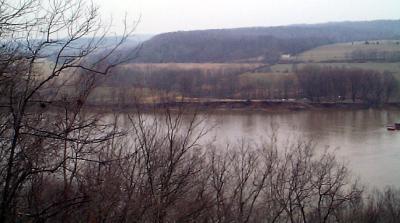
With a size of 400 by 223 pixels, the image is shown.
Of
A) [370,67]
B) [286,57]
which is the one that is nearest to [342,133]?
[370,67]

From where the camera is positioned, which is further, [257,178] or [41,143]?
[257,178]

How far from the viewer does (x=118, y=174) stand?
2.66 metres

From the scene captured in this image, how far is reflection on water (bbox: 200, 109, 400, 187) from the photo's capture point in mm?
9689

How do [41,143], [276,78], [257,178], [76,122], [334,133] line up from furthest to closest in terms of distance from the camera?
[276,78], [334,133], [257,178], [76,122], [41,143]

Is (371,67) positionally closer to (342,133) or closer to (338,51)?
(338,51)

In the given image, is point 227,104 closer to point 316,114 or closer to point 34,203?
point 316,114

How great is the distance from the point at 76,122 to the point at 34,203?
354 mm

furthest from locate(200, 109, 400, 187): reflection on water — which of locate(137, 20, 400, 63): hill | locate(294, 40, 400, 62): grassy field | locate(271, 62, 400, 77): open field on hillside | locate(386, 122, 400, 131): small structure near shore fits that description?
locate(294, 40, 400, 62): grassy field

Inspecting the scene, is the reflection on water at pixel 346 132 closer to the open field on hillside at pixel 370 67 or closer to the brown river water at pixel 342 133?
the brown river water at pixel 342 133

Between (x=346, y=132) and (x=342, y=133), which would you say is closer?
(x=342, y=133)

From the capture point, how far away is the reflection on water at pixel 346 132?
9.69 meters

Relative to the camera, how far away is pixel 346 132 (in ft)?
44.2

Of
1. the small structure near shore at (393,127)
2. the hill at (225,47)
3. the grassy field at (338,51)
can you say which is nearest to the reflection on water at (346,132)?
the small structure near shore at (393,127)

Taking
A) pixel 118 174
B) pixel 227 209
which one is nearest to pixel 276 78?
pixel 227 209
